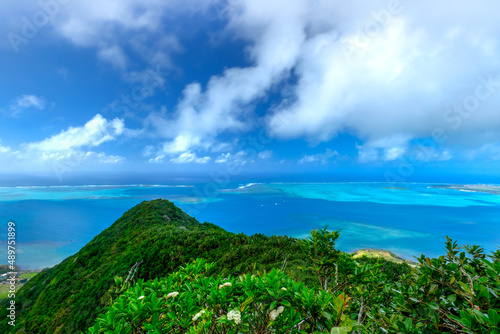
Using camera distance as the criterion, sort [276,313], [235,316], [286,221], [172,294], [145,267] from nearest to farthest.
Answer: [235,316], [276,313], [172,294], [145,267], [286,221]

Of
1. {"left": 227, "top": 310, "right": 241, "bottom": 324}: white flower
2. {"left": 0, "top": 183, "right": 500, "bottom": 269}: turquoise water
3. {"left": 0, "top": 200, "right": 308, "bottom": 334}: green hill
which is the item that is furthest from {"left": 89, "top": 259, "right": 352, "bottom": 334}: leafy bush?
{"left": 0, "top": 183, "right": 500, "bottom": 269}: turquoise water

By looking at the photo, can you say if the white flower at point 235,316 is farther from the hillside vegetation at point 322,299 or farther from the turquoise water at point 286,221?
the turquoise water at point 286,221

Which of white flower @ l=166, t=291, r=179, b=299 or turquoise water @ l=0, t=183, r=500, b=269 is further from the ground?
white flower @ l=166, t=291, r=179, b=299

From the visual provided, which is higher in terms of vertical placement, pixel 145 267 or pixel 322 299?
pixel 322 299

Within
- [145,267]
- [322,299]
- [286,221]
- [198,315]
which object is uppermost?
[322,299]

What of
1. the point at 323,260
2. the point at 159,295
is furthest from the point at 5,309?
the point at 323,260

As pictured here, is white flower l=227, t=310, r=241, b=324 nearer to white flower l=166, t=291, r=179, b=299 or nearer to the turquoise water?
white flower l=166, t=291, r=179, b=299

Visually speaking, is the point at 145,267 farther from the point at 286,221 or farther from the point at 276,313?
the point at 286,221

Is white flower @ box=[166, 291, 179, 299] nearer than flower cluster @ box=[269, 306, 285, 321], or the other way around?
flower cluster @ box=[269, 306, 285, 321]

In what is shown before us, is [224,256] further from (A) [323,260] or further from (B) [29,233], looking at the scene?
(B) [29,233]

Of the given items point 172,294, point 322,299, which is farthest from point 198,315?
point 322,299

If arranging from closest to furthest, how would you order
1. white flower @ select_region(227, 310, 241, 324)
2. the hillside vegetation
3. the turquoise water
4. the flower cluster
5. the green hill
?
the hillside vegetation
white flower @ select_region(227, 310, 241, 324)
the flower cluster
the green hill
the turquoise water

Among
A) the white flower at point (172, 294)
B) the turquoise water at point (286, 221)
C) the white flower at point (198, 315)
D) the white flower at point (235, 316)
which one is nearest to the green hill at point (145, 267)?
the white flower at point (172, 294)
